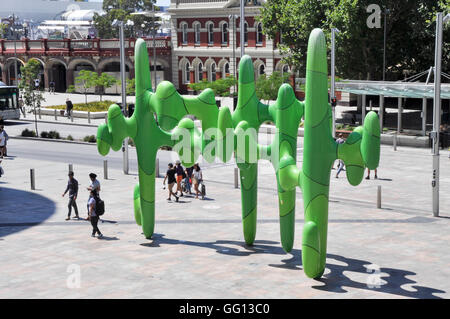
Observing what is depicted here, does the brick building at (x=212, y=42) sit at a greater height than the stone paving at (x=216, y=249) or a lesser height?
greater

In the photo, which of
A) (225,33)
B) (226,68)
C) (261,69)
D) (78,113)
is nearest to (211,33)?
(225,33)

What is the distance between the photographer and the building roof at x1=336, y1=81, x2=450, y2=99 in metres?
37.2

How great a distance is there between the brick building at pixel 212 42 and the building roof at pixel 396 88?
19.1m

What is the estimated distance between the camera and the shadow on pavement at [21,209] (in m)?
21.9

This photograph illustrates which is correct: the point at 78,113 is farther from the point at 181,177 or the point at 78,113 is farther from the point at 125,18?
the point at 125,18

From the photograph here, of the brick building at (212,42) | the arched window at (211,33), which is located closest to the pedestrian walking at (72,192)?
the brick building at (212,42)

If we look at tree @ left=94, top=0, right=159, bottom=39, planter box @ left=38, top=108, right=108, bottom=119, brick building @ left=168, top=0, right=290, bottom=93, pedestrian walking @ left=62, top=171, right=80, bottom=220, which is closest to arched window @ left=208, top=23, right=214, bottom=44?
brick building @ left=168, top=0, right=290, bottom=93

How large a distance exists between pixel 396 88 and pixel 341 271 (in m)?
23.9

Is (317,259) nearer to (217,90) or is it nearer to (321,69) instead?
(321,69)

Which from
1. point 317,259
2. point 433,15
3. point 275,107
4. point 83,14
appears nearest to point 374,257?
point 317,259

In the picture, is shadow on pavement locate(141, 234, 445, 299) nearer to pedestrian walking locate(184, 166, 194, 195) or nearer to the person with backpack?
the person with backpack

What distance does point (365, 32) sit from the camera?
44500 millimetres

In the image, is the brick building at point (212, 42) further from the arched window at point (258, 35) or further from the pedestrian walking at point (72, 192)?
the pedestrian walking at point (72, 192)

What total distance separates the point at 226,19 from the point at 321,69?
159ft
